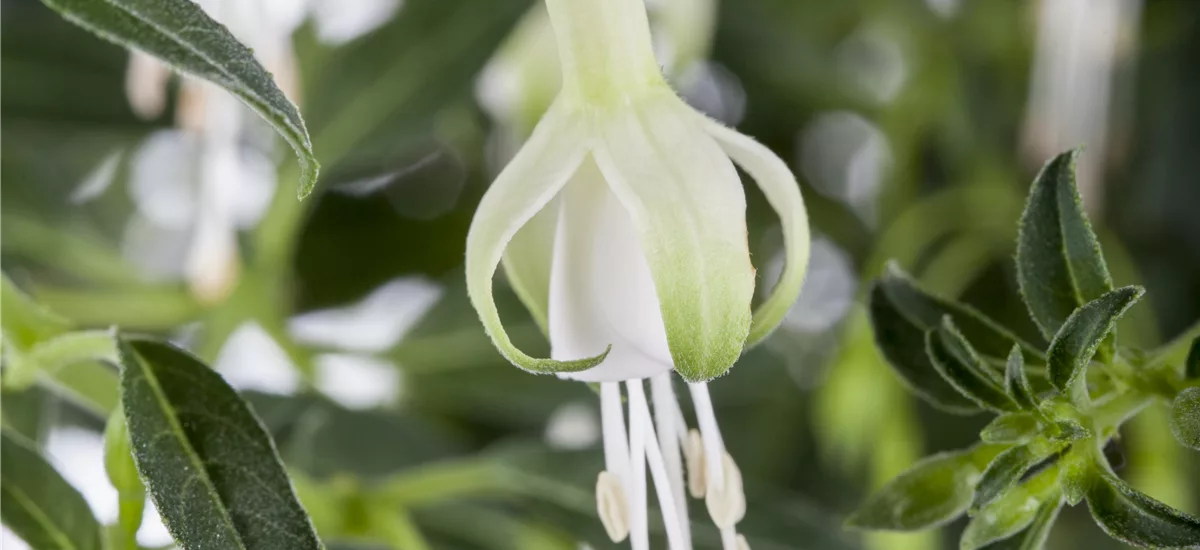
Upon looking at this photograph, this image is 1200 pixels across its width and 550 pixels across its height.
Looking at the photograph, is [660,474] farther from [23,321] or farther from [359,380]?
[359,380]

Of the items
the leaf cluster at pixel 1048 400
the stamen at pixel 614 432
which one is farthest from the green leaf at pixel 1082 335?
the stamen at pixel 614 432

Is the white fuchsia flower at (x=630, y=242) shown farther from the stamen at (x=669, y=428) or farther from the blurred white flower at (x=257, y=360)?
the blurred white flower at (x=257, y=360)

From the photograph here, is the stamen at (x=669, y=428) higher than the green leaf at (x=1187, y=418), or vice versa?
the stamen at (x=669, y=428)

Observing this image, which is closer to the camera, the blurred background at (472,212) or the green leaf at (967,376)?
the green leaf at (967,376)

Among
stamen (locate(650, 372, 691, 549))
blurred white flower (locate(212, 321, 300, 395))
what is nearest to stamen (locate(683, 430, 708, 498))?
stamen (locate(650, 372, 691, 549))

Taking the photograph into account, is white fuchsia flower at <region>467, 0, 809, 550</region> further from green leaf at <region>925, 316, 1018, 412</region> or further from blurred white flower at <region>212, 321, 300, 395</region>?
blurred white flower at <region>212, 321, 300, 395</region>

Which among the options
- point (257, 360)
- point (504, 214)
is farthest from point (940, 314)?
point (257, 360)
